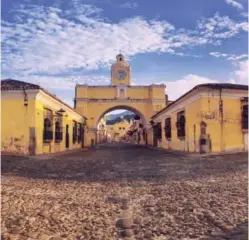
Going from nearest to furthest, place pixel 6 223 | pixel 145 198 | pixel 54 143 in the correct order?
1. pixel 6 223
2. pixel 145 198
3. pixel 54 143

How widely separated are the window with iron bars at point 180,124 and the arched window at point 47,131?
21.9 ft

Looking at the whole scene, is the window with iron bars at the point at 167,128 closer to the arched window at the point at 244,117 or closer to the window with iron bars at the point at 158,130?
the window with iron bars at the point at 158,130

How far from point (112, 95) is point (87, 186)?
2760 centimetres

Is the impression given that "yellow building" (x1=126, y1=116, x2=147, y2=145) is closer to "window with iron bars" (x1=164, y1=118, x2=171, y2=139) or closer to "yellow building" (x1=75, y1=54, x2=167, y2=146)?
"yellow building" (x1=75, y1=54, x2=167, y2=146)

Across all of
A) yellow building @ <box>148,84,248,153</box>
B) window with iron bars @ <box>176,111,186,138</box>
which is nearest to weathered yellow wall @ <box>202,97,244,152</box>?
yellow building @ <box>148,84,248,153</box>

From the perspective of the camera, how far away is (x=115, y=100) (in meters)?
33.0

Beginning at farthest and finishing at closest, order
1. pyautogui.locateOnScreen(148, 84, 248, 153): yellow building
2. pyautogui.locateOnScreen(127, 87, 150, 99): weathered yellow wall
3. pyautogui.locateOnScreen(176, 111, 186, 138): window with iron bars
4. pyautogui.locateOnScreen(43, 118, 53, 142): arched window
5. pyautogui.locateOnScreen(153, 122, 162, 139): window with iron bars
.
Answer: pyautogui.locateOnScreen(127, 87, 150, 99): weathered yellow wall
pyautogui.locateOnScreen(153, 122, 162, 139): window with iron bars
pyautogui.locateOnScreen(176, 111, 186, 138): window with iron bars
pyautogui.locateOnScreen(43, 118, 53, 142): arched window
pyautogui.locateOnScreen(148, 84, 248, 153): yellow building

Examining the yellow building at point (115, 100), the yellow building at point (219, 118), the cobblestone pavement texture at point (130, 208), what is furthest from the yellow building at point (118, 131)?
the cobblestone pavement texture at point (130, 208)

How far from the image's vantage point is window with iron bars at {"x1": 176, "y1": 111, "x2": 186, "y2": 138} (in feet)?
55.6

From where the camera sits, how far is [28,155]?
1377 cm

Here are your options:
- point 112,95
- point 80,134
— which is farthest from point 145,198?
point 112,95

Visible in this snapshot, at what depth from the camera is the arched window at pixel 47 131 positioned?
51.5ft

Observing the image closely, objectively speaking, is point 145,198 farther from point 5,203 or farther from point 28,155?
point 28,155

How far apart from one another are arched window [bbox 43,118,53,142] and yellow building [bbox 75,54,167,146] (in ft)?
50.5
